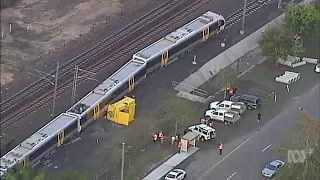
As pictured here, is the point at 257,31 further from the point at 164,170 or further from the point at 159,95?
the point at 164,170

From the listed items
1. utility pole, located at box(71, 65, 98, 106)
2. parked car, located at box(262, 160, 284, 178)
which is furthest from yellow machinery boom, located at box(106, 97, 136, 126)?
parked car, located at box(262, 160, 284, 178)

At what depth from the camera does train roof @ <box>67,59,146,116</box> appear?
196 feet

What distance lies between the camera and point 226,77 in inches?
2505

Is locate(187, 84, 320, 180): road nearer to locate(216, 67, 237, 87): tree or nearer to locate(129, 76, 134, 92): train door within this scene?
locate(216, 67, 237, 87): tree

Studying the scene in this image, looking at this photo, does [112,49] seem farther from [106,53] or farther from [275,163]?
[275,163]

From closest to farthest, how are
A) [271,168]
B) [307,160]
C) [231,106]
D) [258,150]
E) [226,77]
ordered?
[307,160] → [271,168] → [258,150] → [231,106] → [226,77]

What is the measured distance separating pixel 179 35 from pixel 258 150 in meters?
12.5

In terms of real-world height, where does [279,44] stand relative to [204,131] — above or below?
above

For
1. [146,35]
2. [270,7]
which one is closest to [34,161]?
[146,35]

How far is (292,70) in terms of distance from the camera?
67.8m

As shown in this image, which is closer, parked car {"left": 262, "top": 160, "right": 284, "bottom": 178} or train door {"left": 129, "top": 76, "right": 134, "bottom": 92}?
parked car {"left": 262, "top": 160, "right": 284, "bottom": 178}

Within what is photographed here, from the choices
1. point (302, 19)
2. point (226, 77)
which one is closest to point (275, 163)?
point (226, 77)

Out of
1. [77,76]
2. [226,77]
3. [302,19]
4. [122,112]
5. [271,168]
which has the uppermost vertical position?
[302,19]

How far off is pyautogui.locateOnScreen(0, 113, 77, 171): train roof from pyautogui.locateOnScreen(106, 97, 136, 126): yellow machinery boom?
2.67 m
